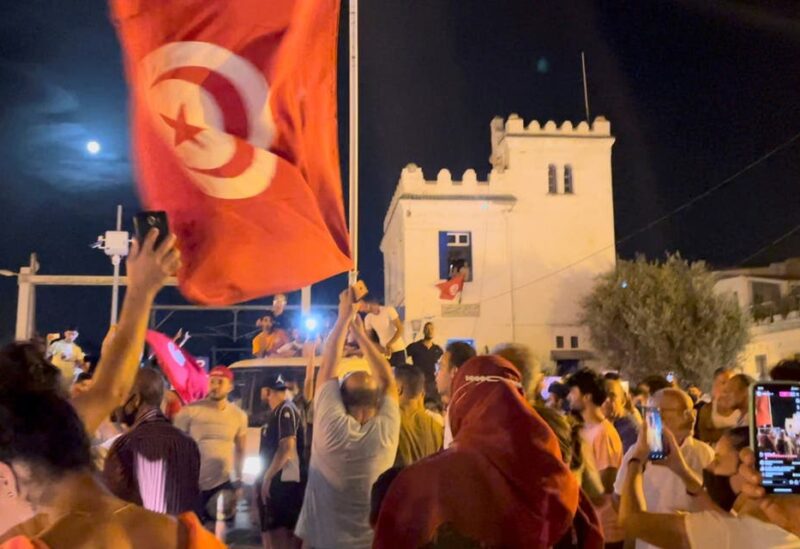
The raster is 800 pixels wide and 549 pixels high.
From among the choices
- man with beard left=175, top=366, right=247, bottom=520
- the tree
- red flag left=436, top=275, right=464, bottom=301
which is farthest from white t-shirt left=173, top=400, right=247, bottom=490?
the tree

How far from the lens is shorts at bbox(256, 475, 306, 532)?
19.8 ft

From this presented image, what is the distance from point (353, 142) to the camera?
6.15 metres

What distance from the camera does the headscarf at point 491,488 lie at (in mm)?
2566

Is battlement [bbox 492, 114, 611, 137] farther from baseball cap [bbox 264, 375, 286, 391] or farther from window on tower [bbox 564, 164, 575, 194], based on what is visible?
baseball cap [bbox 264, 375, 286, 391]

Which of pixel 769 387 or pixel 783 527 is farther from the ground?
pixel 769 387

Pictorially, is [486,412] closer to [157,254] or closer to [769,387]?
[769,387]

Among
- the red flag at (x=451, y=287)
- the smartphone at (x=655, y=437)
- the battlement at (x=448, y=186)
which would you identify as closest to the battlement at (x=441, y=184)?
the battlement at (x=448, y=186)

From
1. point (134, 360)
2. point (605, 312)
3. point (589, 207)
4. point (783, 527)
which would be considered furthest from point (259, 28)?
point (589, 207)

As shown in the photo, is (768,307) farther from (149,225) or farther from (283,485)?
(149,225)

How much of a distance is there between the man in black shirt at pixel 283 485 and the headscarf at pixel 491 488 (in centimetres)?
353

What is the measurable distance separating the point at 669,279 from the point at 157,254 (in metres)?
33.1

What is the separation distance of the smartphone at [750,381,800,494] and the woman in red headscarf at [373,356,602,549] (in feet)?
→ 2.50

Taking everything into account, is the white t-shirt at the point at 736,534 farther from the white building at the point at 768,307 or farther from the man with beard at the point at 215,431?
the white building at the point at 768,307

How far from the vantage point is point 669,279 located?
1326 inches
